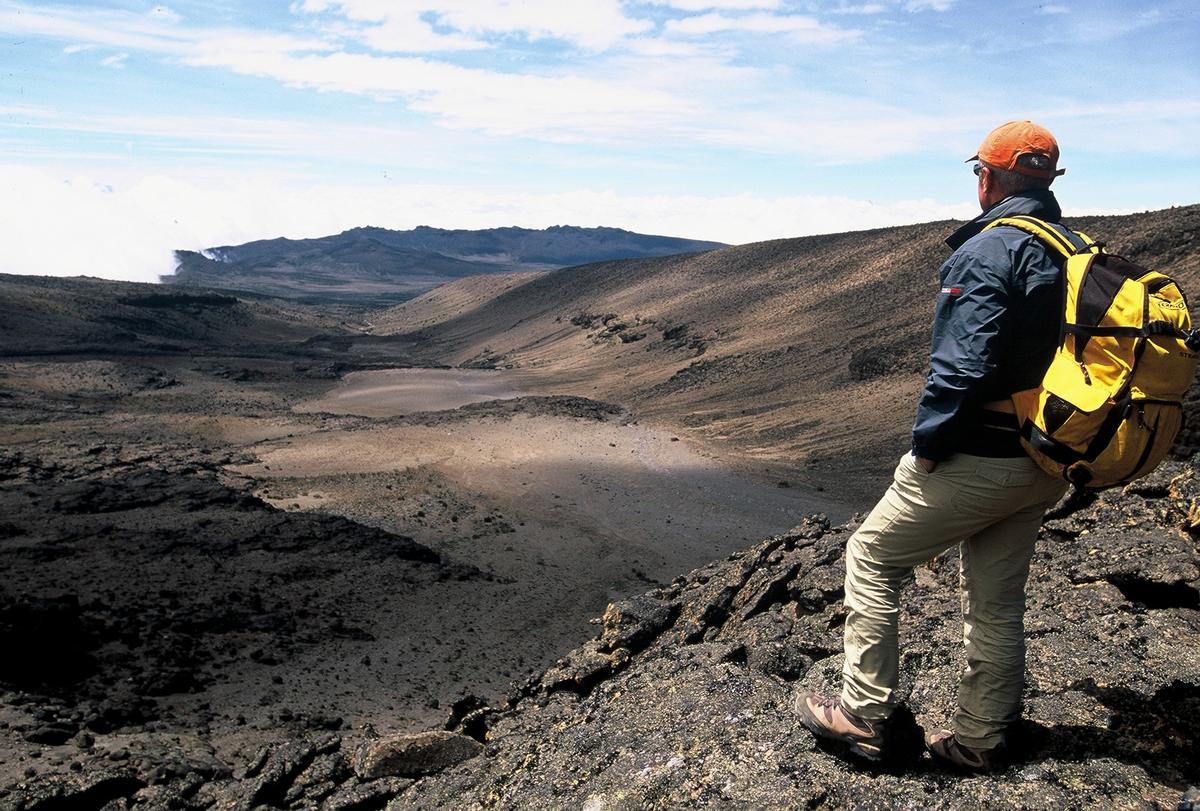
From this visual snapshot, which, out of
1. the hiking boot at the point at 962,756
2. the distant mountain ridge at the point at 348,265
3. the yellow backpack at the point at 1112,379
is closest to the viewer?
the yellow backpack at the point at 1112,379

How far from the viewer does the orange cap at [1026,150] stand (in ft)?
10.1

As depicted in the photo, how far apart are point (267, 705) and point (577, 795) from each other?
5.58 m

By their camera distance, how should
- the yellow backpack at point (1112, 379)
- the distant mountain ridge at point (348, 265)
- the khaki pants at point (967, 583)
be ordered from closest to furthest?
the yellow backpack at point (1112, 379) < the khaki pants at point (967, 583) < the distant mountain ridge at point (348, 265)

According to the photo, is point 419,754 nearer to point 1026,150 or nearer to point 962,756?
point 962,756

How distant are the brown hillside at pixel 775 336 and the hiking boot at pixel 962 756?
16285 mm

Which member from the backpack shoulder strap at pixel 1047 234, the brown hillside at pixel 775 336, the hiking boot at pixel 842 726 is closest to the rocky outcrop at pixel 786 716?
the hiking boot at pixel 842 726

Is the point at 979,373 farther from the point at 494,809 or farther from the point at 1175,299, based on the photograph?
the point at 494,809

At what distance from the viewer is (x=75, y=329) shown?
43656 mm

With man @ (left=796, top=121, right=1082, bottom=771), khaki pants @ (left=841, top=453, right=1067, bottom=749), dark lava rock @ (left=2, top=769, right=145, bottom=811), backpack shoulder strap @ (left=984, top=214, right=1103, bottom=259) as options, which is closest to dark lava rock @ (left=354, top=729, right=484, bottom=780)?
dark lava rock @ (left=2, top=769, right=145, bottom=811)

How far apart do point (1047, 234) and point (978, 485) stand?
34.6 inches

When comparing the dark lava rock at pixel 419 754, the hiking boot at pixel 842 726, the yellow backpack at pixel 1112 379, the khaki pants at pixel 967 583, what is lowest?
the dark lava rock at pixel 419 754

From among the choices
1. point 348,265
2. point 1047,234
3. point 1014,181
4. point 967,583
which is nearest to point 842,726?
A: point 967,583

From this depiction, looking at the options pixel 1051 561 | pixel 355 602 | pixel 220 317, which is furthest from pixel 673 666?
pixel 220 317

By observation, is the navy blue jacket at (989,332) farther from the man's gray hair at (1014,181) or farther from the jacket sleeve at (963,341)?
the man's gray hair at (1014,181)
